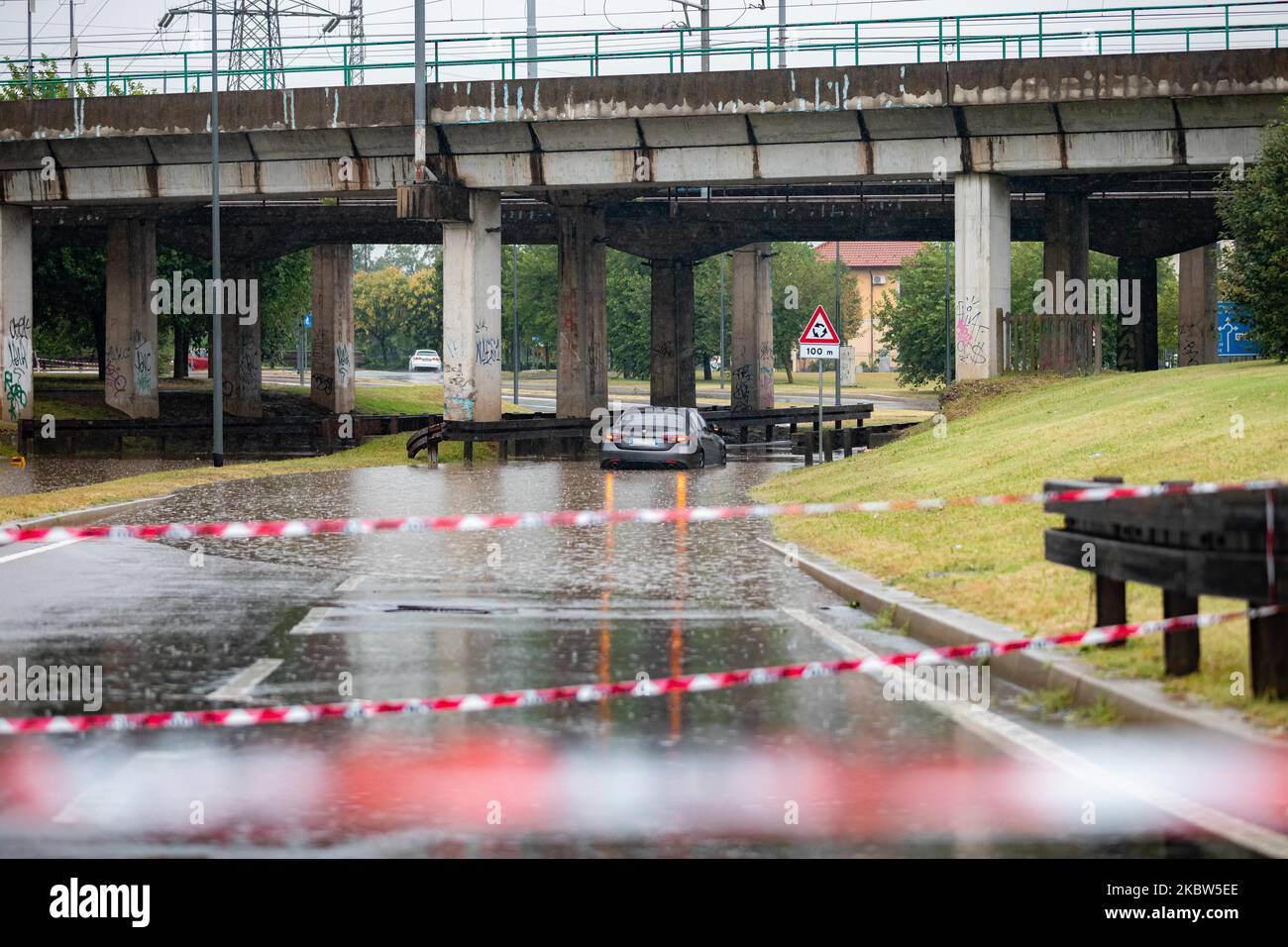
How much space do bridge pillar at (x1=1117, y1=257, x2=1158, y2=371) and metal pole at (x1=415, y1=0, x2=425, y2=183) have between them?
29.8m

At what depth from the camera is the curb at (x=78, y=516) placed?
21703 millimetres

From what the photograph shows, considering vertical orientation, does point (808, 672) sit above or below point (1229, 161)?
below

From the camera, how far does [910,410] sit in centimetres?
8106

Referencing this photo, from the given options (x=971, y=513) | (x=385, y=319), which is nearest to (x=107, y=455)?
(x=971, y=513)

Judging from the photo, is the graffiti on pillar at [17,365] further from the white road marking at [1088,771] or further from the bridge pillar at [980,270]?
the white road marking at [1088,771]

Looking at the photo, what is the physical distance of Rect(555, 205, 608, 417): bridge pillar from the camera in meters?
56.2

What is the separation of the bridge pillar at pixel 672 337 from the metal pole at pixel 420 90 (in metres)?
23.5

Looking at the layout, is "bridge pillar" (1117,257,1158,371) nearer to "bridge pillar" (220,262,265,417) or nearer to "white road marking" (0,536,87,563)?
"bridge pillar" (220,262,265,417)

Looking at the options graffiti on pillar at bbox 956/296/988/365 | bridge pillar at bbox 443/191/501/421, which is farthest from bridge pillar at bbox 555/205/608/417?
graffiti on pillar at bbox 956/296/988/365

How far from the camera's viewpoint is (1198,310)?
6756 cm
